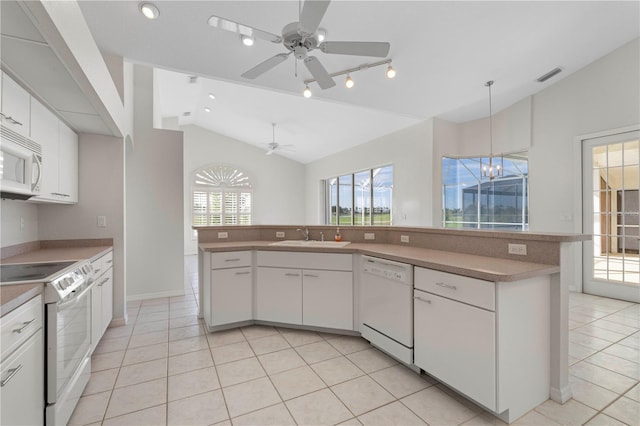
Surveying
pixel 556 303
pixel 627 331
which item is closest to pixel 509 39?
pixel 556 303

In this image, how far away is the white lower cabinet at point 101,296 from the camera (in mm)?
2277

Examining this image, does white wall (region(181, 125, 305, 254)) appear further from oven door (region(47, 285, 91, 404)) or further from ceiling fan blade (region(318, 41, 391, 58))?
ceiling fan blade (region(318, 41, 391, 58))

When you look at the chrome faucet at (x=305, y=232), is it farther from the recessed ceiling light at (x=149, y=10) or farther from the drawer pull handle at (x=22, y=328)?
the recessed ceiling light at (x=149, y=10)

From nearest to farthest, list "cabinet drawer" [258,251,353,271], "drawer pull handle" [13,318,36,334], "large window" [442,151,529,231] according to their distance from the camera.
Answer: "drawer pull handle" [13,318,36,334]
"cabinet drawer" [258,251,353,271]
"large window" [442,151,529,231]

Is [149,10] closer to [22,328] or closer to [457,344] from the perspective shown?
[22,328]

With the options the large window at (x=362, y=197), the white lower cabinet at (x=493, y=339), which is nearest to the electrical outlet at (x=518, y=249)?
the white lower cabinet at (x=493, y=339)

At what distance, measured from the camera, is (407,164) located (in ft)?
19.3

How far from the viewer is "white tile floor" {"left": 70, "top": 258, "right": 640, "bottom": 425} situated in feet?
5.60

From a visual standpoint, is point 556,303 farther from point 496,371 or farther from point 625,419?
point 625,419

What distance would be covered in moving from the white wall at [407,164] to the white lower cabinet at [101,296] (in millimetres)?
4760

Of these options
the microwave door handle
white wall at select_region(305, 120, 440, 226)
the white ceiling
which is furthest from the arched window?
the microwave door handle

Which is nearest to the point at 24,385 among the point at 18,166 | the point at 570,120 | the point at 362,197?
the point at 18,166

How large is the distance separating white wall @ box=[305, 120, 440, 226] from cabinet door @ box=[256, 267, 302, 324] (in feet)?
11.1

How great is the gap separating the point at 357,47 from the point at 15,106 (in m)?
2.32
